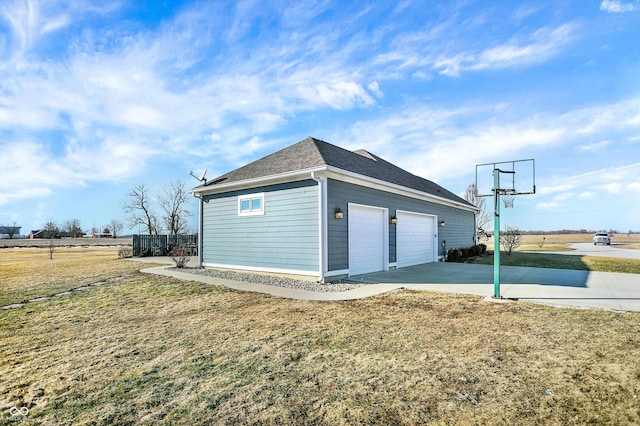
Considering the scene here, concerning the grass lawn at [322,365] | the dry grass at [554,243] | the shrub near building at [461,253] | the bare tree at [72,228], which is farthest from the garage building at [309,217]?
the bare tree at [72,228]

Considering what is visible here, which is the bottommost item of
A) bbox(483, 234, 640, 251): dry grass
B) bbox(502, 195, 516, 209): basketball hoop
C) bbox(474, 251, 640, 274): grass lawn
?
bbox(483, 234, 640, 251): dry grass

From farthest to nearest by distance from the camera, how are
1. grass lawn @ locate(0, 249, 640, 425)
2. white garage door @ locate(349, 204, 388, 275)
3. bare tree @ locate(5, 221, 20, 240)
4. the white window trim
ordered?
bare tree @ locate(5, 221, 20, 240) < the white window trim < white garage door @ locate(349, 204, 388, 275) < grass lawn @ locate(0, 249, 640, 425)

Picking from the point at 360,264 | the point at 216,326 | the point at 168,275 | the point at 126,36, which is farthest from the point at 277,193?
the point at 126,36

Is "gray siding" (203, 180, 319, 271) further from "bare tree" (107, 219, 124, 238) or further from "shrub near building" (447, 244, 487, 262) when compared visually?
"bare tree" (107, 219, 124, 238)

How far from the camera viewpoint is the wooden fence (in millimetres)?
19109

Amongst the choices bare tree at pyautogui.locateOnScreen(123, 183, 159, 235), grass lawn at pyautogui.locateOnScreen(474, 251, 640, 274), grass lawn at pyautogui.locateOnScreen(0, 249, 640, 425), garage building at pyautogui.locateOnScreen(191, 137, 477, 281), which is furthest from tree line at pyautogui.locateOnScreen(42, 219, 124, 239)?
grass lawn at pyautogui.locateOnScreen(0, 249, 640, 425)

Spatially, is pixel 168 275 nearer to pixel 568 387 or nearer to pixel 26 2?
pixel 26 2

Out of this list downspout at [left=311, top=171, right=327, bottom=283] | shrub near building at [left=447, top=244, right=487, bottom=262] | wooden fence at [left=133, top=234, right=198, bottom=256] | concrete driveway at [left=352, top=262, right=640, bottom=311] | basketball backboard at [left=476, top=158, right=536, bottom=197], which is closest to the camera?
concrete driveway at [left=352, top=262, right=640, bottom=311]

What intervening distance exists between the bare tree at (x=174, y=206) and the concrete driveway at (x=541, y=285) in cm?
2869

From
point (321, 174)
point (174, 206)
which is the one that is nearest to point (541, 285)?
point (321, 174)

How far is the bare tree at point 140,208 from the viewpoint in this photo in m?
33.7

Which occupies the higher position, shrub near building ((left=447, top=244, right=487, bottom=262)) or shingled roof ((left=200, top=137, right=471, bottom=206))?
shingled roof ((left=200, top=137, right=471, bottom=206))

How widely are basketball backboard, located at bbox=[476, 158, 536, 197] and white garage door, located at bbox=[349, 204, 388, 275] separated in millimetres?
3558

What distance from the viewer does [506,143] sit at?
13898 mm
